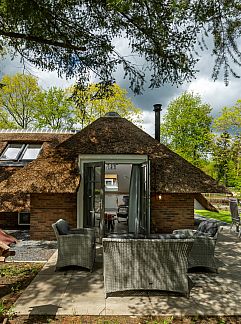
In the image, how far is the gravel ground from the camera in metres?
7.28

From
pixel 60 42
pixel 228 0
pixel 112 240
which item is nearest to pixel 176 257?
pixel 112 240

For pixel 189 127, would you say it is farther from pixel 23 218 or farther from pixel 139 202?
pixel 23 218

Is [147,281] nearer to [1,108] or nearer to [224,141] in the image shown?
[1,108]

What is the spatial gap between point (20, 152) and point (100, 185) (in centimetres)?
553

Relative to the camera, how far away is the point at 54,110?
2834 centimetres

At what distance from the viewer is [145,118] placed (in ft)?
93.1

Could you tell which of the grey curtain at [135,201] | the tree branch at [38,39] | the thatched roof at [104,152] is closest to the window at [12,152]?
the thatched roof at [104,152]

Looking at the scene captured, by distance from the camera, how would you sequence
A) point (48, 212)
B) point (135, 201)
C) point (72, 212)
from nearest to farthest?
point (48, 212) < point (72, 212) < point (135, 201)

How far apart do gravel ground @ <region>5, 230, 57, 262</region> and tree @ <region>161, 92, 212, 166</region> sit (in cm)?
2106

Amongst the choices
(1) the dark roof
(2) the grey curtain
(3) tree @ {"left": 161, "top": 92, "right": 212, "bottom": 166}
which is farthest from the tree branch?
(3) tree @ {"left": 161, "top": 92, "right": 212, "bottom": 166}

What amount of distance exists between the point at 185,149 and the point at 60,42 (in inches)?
924

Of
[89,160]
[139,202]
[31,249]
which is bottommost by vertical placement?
[31,249]

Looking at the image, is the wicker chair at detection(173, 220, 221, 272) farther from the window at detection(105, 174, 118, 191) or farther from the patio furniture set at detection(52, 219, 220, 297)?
the window at detection(105, 174, 118, 191)

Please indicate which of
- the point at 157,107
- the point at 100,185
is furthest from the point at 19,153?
the point at 157,107
